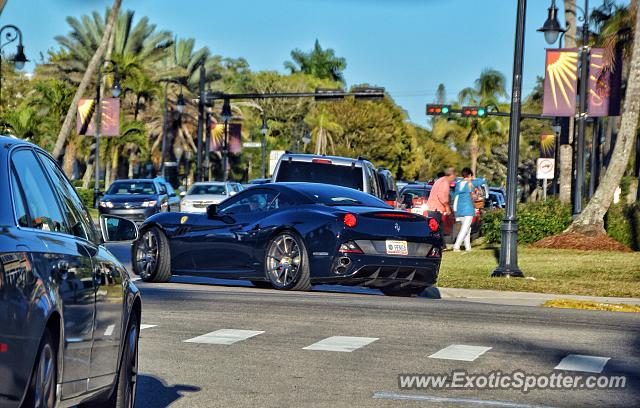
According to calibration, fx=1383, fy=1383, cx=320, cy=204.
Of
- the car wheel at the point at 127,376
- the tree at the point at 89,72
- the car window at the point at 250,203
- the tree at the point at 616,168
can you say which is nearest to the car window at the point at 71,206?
the car wheel at the point at 127,376

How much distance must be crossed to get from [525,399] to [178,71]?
8467cm

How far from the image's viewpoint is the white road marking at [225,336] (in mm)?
11711

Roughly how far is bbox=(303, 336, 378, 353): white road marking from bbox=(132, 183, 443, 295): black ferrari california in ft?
16.6

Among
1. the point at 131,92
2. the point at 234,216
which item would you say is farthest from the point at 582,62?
the point at 131,92

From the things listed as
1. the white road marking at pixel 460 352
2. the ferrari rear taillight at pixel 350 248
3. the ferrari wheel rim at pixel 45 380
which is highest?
the ferrari wheel rim at pixel 45 380

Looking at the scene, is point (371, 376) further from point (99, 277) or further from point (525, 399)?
point (99, 277)

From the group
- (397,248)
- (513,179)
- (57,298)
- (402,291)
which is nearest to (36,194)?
(57,298)

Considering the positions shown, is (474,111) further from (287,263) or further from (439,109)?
(287,263)

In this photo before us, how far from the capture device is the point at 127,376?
7406mm

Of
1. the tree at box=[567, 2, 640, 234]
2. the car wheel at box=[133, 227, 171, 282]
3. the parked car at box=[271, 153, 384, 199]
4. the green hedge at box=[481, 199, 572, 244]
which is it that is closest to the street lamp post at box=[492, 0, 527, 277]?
the parked car at box=[271, 153, 384, 199]

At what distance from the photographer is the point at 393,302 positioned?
53.3 feet

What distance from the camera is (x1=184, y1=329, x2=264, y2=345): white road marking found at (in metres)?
11.7

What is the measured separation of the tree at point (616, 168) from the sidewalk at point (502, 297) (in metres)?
12.1

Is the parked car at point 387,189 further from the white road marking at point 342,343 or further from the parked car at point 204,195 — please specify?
the parked car at point 204,195
